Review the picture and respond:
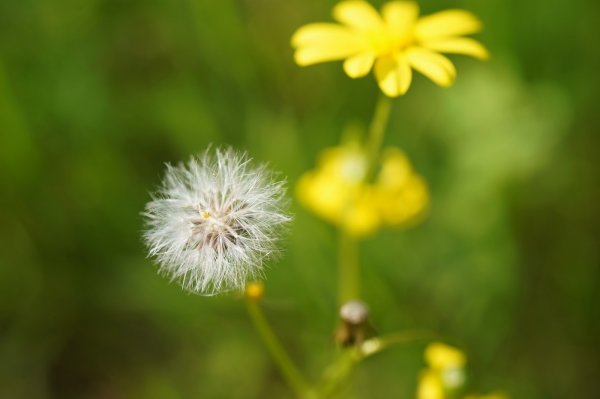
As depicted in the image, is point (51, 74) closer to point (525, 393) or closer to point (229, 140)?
point (229, 140)

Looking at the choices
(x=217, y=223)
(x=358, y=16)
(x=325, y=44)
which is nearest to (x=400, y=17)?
(x=358, y=16)

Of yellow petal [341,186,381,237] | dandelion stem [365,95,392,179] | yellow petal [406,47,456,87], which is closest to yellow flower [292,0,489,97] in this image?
yellow petal [406,47,456,87]

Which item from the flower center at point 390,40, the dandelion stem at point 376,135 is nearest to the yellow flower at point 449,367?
the dandelion stem at point 376,135

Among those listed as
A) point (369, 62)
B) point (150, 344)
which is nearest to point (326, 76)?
point (150, 344)

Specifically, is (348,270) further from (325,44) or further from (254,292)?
(254,292)

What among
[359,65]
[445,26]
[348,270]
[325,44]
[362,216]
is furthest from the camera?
[348,270]

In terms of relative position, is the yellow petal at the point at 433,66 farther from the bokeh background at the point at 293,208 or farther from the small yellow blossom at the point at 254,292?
the bokeh background at the point at 293,208
